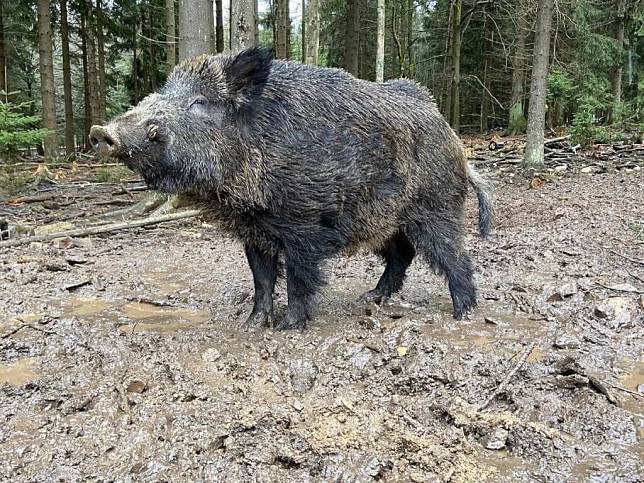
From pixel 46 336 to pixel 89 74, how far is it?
1862 centimetres

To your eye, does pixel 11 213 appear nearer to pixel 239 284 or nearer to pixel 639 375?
pixel 239 284

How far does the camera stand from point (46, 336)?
3635 millimetres

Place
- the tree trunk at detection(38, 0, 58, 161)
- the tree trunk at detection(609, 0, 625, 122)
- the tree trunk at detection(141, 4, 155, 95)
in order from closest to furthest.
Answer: the tree trunk at detection(38, 0, 58, 161)
the tree trunk at detection(609, 0, 625, 122)
the tree trunk at detection(141, 4, 155, 95)

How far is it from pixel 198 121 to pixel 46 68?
11090mm

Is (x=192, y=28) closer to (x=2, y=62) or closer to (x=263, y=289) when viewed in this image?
(x=263, y=289)

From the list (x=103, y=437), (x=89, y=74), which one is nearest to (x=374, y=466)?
(x=103, y=437)

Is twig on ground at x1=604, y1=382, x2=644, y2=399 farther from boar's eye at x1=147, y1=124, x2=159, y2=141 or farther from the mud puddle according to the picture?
boar's eye at x1=147, y1=124, x2=159, y2=141

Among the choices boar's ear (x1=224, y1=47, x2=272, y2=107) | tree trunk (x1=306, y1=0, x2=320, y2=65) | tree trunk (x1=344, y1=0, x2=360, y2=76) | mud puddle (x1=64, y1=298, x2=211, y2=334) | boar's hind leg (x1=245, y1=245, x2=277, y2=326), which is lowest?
mud puddle (x1=64, y1=298, x2=211, y2=334)

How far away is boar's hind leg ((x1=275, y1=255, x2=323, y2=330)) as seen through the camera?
3.78 meters

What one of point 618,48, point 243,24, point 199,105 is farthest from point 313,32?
point 618,48

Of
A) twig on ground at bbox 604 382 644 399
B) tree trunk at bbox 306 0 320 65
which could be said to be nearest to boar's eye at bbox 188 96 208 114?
twig on ground at bbox 604 382 644 399

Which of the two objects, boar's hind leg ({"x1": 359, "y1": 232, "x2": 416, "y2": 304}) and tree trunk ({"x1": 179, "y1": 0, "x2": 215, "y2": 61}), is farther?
tree trunk ({"x1": 179, "y1": 0, "x2": 215, "y2": 61})

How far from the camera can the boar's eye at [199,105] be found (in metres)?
3.50

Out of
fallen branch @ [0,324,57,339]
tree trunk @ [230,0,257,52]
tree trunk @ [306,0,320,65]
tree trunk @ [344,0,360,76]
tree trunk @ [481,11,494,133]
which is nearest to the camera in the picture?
fallen branch @ [0,324,57,339]
